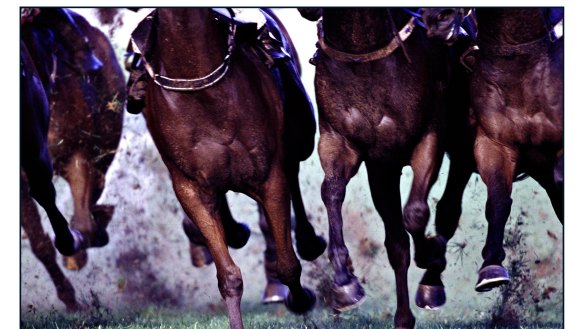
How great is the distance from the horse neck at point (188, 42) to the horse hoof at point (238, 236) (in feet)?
5.35

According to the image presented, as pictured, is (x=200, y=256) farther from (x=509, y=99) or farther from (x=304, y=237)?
(x=509, y=99)

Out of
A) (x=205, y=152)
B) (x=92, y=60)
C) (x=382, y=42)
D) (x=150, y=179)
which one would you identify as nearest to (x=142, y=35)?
(x=205, y=152)

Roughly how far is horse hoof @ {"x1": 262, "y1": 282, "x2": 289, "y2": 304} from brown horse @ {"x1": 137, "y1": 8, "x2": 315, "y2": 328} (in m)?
1.71

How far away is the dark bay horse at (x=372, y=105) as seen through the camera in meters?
7.20

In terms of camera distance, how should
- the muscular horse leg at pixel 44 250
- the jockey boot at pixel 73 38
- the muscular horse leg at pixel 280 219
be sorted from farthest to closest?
1. the muscular horse leg at pixel 44 250
2. the jockey boot at pixel 73 38
3. the muscular horse leg at pixel 280 219

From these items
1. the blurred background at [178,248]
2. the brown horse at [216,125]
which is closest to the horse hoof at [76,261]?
the blurred background at [178,248]

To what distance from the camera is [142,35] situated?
7285mm

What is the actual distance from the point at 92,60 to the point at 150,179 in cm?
175

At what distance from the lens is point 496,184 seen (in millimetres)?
7293

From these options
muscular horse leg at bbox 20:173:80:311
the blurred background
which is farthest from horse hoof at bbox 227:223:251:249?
muscular horse leg at bbox 20:173:80:311

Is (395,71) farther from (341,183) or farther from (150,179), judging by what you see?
(150,179)

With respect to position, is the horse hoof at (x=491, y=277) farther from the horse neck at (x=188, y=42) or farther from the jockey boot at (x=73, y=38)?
the jockey boot at (x=73, y=38)

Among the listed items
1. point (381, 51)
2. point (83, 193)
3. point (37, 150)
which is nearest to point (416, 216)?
point (381, 51)

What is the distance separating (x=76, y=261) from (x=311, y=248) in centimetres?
269
